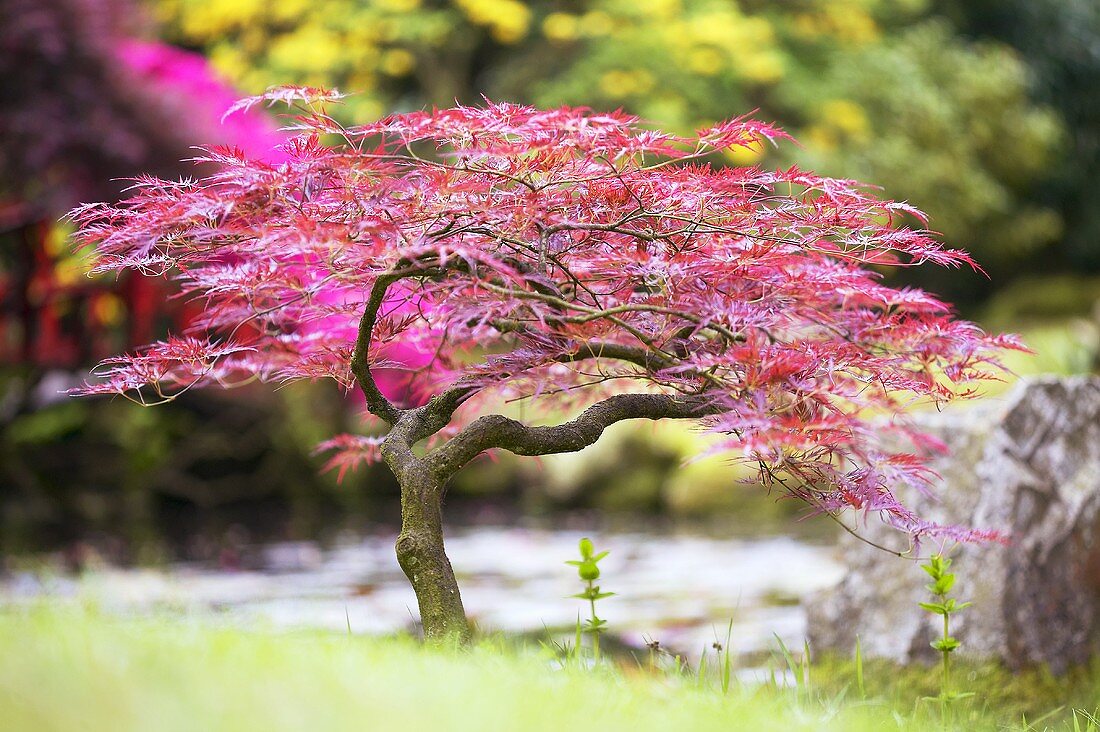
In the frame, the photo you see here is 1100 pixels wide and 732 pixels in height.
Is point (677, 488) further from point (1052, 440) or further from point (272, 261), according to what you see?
point (272, 261)

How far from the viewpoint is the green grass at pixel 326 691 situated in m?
1.49

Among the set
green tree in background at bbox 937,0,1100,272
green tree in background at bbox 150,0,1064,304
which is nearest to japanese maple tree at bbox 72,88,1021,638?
green tree in background at bbox 150,0,1064,304

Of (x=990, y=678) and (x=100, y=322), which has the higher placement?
(x=100, y=322)

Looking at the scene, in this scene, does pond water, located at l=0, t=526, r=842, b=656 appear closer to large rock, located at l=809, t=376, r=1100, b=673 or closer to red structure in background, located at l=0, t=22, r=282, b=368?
large rock, located at l=809, t=376, r=1100, b=673

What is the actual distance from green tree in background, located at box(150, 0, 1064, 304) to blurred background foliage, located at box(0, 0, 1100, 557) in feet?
0.10

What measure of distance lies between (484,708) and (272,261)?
2.86ft

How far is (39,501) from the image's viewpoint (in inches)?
293

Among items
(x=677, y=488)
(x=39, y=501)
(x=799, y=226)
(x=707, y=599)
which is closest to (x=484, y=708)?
(x=799, y=226)

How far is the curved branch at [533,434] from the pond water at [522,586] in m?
Answer: 1.10

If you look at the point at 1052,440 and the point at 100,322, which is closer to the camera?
the point at 1052,440


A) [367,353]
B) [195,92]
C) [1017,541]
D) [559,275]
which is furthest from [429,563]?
[195,92]

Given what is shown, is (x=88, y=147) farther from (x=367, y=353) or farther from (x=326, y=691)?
(x=326, y=691)

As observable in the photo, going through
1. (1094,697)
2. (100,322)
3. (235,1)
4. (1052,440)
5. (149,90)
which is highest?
(235,1)

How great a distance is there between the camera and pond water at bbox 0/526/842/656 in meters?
4.03
